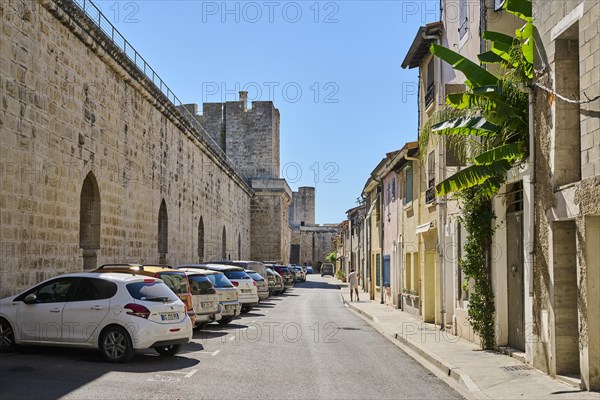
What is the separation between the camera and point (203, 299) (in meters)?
16.6

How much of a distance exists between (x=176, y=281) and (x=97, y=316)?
3545 mm

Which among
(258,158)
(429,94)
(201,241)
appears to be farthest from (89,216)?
(258,158)

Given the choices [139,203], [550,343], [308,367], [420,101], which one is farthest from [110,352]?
[420,101]

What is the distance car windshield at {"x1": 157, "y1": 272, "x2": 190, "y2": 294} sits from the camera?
14470 mm

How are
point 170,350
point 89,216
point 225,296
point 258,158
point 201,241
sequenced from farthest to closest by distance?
point 258,158, point 201,241, point 225,296, point 89,216, point 170,350

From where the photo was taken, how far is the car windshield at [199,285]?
16.5 meters

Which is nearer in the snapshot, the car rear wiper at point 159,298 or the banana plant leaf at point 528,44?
the banana plant leaf at point 528,44

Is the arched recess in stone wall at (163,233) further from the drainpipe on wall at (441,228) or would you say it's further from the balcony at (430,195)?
the drainpipe on wall at (441,228)

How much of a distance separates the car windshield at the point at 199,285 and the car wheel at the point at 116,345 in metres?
5.19

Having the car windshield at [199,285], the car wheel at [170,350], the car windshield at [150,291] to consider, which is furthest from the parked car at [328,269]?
the car windshield at [150,291]

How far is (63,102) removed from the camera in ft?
52.9

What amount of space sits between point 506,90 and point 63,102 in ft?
33.1

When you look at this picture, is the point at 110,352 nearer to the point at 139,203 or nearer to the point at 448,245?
the point at 448,245

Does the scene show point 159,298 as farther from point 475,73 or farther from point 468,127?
point 475,73
